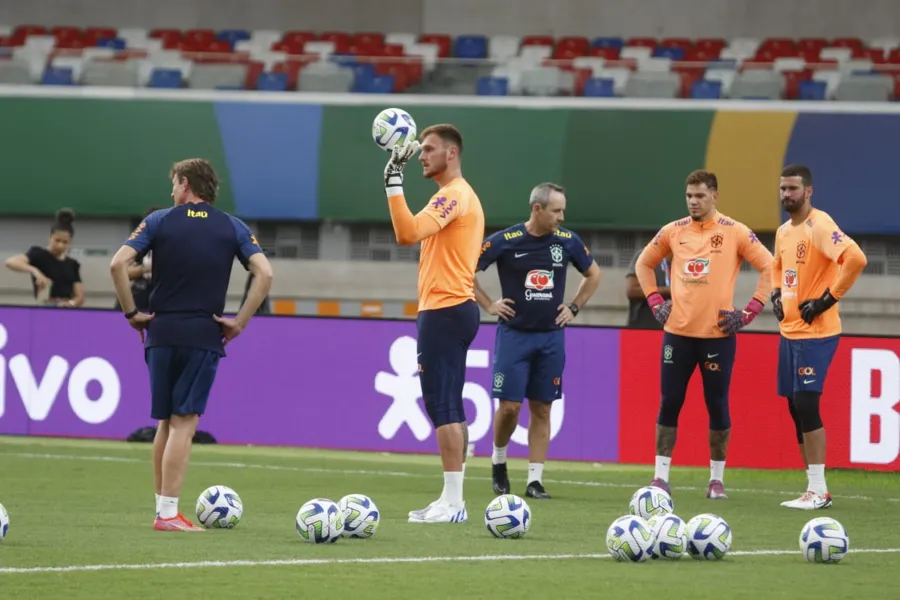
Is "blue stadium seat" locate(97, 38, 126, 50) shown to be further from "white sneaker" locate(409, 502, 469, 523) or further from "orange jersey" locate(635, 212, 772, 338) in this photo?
"white sneaker" locate(409, 502, 469, 523)

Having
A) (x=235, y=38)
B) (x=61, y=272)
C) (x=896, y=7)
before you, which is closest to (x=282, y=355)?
(x=61, y=272)

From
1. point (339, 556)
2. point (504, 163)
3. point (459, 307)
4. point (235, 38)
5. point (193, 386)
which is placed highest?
point (235, 38)

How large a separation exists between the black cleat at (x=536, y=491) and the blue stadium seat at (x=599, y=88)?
13.2 m

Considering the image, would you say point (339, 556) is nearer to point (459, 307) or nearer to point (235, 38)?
point (459, 307)

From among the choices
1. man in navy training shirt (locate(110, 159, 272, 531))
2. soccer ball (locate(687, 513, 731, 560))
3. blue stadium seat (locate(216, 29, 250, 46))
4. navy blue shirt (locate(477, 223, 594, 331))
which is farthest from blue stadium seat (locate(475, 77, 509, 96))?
soccer ball (locate(687, 513, 731, 560))

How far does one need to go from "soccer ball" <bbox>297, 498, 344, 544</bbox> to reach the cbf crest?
4.13 meters

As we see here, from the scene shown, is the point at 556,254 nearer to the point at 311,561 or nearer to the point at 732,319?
the point at 732,319

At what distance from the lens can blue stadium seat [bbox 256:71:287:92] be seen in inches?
972

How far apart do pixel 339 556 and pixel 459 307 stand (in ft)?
7.29

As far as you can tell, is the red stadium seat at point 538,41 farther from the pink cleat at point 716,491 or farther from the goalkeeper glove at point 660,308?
the pink cleat at point 716,491

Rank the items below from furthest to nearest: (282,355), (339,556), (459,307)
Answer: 1. (282,355)
2. (459,307)
3. (339,556)

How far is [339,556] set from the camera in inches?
307

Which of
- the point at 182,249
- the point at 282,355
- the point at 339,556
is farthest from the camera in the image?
the point at 282,355

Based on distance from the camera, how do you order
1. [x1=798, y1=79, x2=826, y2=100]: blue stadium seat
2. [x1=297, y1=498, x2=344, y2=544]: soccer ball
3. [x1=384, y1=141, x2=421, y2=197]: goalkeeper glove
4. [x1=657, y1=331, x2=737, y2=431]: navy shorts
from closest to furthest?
[x1=297, y1=498, x2=344, y2=544]: soccer ball
[x1=384, y1=141, x2=421, y2=197]: goalkeeper glove
[x1=657, y1=331, x2=737, y2=431]: navy shorts
[x1=798, y1=79, x2=826, y2=100]: blue stadium seat
